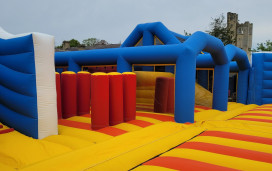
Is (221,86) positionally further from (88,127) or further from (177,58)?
(88,127)

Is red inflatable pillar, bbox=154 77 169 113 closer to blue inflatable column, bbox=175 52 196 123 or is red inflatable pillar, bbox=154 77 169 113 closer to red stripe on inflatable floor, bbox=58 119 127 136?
blue inflatable column, bbox=175 52 196 123

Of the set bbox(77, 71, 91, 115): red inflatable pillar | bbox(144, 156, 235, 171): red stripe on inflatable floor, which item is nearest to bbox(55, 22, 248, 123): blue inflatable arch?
bbox(77, 71, 91, 115): red inflatable pillar

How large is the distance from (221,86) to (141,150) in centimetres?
335

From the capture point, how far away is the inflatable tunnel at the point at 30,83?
229 centimetres

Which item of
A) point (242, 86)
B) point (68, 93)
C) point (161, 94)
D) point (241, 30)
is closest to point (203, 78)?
point (242, 86)

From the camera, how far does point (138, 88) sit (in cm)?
494

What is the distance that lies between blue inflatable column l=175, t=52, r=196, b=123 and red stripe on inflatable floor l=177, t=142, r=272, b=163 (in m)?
1.43

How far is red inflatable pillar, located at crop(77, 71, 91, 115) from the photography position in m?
3.58

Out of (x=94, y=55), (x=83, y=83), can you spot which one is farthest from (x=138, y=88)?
(x=83, y=83)

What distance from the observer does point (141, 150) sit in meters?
1.90

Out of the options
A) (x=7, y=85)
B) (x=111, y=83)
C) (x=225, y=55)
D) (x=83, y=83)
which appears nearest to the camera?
(x=7, y=85)

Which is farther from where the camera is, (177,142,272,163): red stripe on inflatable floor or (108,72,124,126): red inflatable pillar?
(108,72,124,126): red inflatable pillar

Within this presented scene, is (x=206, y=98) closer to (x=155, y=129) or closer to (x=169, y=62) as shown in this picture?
(x=169, y=62)

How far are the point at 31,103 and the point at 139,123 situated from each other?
1458 mm
